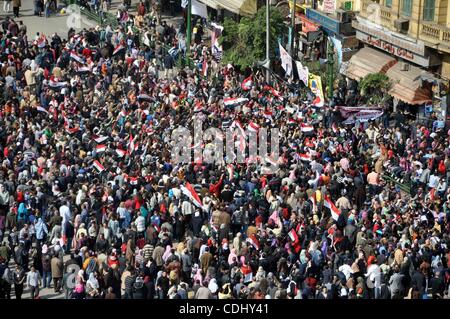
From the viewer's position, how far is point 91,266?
87.8ft

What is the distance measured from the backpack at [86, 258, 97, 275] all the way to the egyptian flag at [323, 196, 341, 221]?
21.2ft

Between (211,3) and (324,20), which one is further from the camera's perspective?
(211,3)

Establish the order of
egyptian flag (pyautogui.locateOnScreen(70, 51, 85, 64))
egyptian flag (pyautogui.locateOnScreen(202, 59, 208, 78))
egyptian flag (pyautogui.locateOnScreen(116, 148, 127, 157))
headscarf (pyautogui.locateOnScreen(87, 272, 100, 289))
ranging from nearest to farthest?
1. headscarf (pyautogui.locateOnScreen(87, 272, 100, 289))
2. egyptian flag (pyautogui.locateOnScreen(116, 148, 127, 157))
3. egyptian flag (pyautogui.locateOnScreen(202, 59, 208, 78))
4. egyptian flag (pyautogui.locateOnScreen(70, 51, 85, 64))

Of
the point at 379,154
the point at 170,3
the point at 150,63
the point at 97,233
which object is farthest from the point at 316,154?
the point at 170,3

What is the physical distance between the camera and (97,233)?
29359 millimetres

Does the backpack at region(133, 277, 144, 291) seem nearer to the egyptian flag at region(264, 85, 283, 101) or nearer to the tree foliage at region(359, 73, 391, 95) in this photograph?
the egyptian flag at region(264, 85, 283, 101)

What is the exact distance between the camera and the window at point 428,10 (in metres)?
41.6

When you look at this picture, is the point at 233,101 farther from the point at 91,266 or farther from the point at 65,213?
the point at 91,266

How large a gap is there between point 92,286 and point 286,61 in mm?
18298

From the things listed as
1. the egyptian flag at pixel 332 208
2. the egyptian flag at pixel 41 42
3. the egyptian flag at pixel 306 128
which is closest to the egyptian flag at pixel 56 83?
the egyptian flag at pixel 41 42

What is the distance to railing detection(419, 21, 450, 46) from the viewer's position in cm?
4072

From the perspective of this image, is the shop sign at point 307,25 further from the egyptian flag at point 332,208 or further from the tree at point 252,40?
the egyptian flag at point 332,208

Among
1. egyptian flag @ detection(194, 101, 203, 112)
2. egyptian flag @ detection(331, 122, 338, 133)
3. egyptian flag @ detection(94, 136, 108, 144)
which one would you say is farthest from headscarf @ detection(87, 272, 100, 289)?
egyptian flag @ detection(194, 101, 203, 112)

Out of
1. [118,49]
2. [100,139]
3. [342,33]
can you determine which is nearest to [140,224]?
[100,139]
